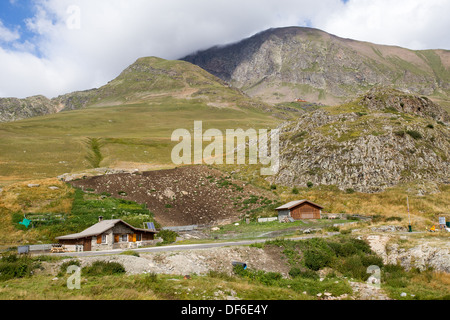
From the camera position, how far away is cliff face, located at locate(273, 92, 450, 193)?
6228 cm

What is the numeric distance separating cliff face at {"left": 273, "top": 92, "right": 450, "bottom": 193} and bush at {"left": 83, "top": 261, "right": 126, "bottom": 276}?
51.2 m

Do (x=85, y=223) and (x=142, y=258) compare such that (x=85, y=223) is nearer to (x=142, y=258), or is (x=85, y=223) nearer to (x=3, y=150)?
(x=142, y=258)

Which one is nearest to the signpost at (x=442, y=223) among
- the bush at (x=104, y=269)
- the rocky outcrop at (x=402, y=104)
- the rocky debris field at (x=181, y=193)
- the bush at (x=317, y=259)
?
the bush at (x=317, y=259)

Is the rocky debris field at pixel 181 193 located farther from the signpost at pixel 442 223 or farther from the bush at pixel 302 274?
the bush at pixel 302 274

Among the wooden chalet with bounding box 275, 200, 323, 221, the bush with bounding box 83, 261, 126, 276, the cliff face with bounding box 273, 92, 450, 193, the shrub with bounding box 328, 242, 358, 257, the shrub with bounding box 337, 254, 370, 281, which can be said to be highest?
the cliff face with bounding box 273, 92, 450, 193

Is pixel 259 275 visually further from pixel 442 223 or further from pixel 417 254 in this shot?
pixel 442 223

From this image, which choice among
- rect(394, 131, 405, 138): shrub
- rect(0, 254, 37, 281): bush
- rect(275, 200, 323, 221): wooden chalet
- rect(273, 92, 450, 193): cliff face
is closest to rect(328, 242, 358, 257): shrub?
rect(275, 200, 323, 221): wooden chalet

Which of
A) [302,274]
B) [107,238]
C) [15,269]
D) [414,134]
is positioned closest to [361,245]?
[302,274]

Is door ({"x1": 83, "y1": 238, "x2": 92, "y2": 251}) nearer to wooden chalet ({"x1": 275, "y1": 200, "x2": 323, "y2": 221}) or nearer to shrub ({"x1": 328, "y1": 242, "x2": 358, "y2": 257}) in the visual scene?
shrub ({"x1": 328, "y1": 242, "x2": 358, "y2": 257})

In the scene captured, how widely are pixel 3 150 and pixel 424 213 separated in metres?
117

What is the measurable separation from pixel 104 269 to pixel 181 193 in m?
44.2

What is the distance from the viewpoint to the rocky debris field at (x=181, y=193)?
56.4 meters

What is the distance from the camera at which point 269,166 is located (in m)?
78.5
